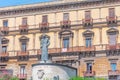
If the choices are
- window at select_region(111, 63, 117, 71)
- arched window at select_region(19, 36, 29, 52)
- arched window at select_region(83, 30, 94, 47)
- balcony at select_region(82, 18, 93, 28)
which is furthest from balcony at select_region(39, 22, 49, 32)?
window at select_region(111, 63, 117, 71)

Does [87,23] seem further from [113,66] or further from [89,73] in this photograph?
[113,66]

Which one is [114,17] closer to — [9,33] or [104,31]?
[104,31]

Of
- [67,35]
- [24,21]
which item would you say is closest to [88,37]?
[67,35]

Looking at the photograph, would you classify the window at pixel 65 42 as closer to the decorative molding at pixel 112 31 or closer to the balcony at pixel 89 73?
the balcony at pixel 89 73

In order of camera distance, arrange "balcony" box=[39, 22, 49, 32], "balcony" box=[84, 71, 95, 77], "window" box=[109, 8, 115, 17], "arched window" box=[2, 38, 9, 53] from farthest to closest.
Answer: "arched window" box=[2, 38, 9, 53] → "balcony" box=[39, 22, 49, 32] → "window" box=[109, 8, 115, 17] → "balcony" box=[84, 71, 95, 77]

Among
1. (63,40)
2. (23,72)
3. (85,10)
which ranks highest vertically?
(85,10)

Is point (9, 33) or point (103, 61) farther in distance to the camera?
point (9, 33)

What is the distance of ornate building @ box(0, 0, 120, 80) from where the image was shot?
72438 millimetres

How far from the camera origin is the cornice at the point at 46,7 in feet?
246

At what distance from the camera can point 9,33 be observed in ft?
260

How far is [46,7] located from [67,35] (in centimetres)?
598

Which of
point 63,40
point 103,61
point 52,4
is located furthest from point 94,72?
point 52,4

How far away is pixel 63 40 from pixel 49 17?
459 centimetres

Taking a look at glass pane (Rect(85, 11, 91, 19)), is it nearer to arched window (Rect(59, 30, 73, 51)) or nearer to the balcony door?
arched window (Rect(59, 30, 73, 51))
